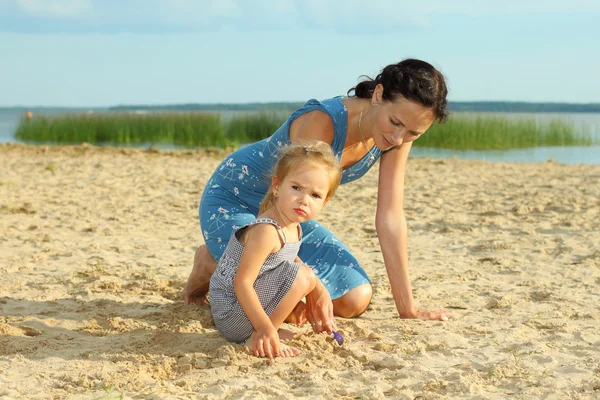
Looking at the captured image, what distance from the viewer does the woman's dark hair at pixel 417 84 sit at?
122 inches

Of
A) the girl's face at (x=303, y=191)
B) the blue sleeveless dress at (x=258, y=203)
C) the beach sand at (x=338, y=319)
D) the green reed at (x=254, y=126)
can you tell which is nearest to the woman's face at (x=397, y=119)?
the blue sleeveless dress at (x=258, y=203)

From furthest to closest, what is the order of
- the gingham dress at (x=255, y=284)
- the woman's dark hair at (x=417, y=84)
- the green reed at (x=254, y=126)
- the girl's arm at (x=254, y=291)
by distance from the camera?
the green reed at (x=254, y=126)
the woman's dark hair at (x=417, y=84)
the gingham dress at (x=255, y=284)
the girl's arm at (x=254, y=291)

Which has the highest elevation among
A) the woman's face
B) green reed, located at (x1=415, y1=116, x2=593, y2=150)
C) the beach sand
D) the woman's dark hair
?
the woman's dark hair

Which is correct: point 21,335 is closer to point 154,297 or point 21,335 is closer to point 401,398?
point 154,297

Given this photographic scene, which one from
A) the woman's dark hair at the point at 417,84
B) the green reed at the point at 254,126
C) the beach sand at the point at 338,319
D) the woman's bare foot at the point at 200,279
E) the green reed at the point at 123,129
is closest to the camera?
the beach sand at the point at 338,319

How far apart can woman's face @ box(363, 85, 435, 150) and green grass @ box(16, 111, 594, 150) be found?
12737 millimetres

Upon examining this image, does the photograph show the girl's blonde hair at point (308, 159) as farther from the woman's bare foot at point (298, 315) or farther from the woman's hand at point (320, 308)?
the woman's bare foot at point (298, 315)

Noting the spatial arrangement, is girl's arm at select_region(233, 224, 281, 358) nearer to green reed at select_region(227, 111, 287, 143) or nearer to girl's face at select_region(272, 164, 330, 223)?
girl's face at select_region(272, 164, 330, 223)

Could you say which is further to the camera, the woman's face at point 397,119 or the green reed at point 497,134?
the green reed at point 497,134

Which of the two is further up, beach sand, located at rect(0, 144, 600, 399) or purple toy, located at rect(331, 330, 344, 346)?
purple toy, located at rect(331, 330, 344, 346)

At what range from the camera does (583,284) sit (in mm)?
4285

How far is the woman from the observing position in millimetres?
3145

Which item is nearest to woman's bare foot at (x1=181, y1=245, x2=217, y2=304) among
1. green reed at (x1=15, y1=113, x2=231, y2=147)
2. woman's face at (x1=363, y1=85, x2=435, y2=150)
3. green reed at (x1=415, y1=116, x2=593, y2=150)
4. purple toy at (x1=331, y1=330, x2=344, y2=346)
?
purple toy at (x1=331, y1=330, x2=344, y2=346)

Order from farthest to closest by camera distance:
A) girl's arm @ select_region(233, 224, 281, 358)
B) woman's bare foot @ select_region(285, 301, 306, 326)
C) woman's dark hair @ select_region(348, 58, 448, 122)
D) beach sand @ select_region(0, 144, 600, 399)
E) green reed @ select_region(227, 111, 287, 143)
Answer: green reed @ select_region(227, 111, 287, 143)
woman's bare foot @ select_region(285, 301, 306, 326)
woman's dark hair @ select_region(348, 58, 448, 122)
girl's arm @ select_region(233, 224, 281, 358)
beach sand @ select_region(0, 144, 600, 399)
